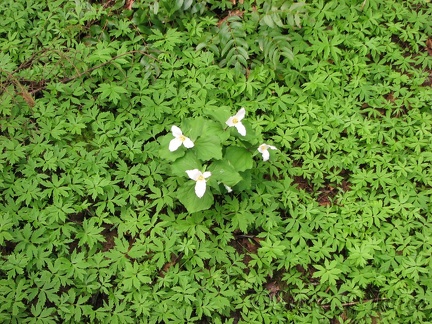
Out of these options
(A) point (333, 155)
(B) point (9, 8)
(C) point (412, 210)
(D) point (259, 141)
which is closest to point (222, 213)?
(D) point (259, 141)

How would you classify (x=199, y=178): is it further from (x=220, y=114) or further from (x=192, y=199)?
(x=220, y=114)

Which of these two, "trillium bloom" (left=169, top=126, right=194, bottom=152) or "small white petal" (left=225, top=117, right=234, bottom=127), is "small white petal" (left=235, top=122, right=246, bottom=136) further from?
"trillium bloom" (left=169, top=126, right=194, bottom=152)

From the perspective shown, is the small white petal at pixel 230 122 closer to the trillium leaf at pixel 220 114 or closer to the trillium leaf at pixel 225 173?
the trillium leaf at pixel 220 114

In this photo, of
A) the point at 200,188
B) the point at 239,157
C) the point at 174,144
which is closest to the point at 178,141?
the point at 174,144

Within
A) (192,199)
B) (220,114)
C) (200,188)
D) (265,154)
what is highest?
(220,114)

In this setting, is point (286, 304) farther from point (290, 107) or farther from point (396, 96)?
point (396, 96)

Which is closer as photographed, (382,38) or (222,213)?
(222,213)
